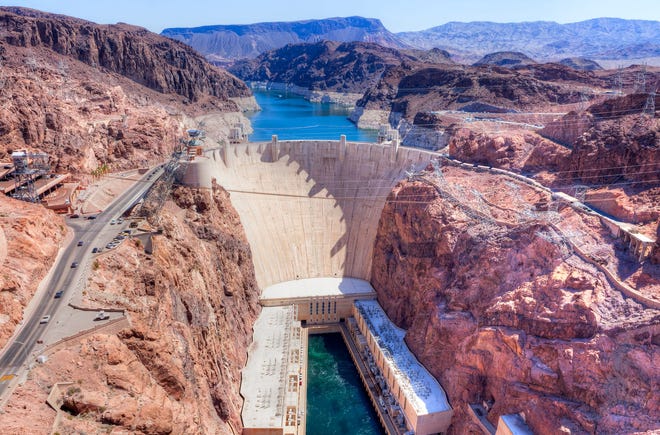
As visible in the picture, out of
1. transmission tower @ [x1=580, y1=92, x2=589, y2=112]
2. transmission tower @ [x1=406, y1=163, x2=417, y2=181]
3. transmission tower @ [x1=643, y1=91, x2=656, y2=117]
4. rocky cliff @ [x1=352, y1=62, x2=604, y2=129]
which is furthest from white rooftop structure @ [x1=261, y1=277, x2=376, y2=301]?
rocky cliff @ [x1=352, y1=62, x2=604, y2=129]

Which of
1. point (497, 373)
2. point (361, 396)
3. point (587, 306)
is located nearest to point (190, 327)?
point (361, 396)

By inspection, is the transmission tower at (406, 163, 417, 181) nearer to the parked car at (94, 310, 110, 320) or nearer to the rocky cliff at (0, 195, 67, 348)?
the rocky cliff at (0, 195, 67, 348)

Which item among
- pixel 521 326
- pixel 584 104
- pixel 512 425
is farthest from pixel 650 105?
pixel 512 425

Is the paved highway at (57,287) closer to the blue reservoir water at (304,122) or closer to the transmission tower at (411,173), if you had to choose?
the transmission tower at (411,173)

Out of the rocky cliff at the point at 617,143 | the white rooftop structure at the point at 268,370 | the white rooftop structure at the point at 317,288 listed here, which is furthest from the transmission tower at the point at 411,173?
the white rooftop structure at the point at 268,370

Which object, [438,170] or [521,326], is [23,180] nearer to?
[521,326]

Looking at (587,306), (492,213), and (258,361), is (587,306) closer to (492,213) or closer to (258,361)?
(492,213)

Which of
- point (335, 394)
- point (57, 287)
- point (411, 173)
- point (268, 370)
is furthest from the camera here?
point (411, 173)
